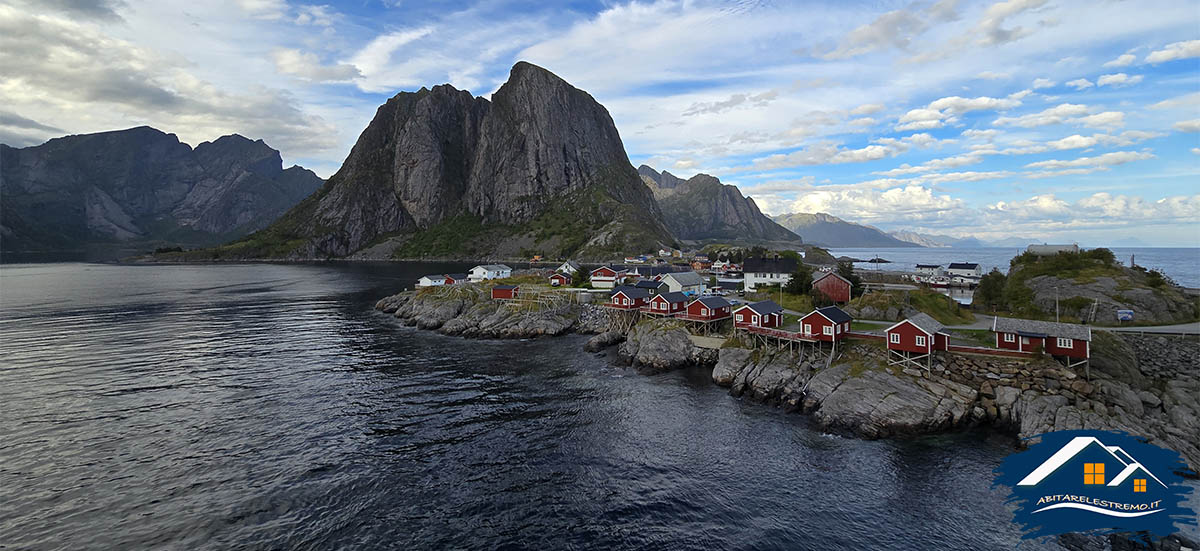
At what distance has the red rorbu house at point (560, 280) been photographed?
99000mm

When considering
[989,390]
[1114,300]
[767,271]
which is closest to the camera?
[989,390]

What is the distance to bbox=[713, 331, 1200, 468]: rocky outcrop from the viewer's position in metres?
32.4

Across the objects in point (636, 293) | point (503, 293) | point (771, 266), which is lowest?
point (503, 293)

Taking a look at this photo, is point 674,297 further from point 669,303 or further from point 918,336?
point 918,336

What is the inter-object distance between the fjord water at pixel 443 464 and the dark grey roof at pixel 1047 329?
36.5 feet

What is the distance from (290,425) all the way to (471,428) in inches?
534

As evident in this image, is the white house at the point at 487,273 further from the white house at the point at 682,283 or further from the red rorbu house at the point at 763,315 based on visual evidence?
the red rorbu house at the point at 763,315

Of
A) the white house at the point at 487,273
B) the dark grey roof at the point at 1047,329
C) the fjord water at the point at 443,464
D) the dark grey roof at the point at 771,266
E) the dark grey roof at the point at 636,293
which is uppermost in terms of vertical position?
the dark grey roof at the point at 771,266

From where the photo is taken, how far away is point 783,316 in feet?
180

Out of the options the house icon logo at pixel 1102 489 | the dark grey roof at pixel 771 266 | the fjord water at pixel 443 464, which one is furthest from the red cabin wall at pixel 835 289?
the house icon logo at pixel 1102 489

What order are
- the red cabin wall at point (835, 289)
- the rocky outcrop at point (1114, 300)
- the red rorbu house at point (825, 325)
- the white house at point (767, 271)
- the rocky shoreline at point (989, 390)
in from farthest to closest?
the white house at point (767, 271)
the red cabin wall at point (835, 289)
the rocky outcrop at point (1114, 300)
the red rorbu house at point (825, 325)
the rocky shoreline at point (989, 390)

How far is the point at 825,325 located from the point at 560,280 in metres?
62.3

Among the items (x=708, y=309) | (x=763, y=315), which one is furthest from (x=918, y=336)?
(x=708, y=309)

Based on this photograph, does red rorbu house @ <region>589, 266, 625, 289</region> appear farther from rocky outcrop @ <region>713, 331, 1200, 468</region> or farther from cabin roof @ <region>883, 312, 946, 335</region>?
cabin roof @ <region>883, 312, 946, 335</region>
